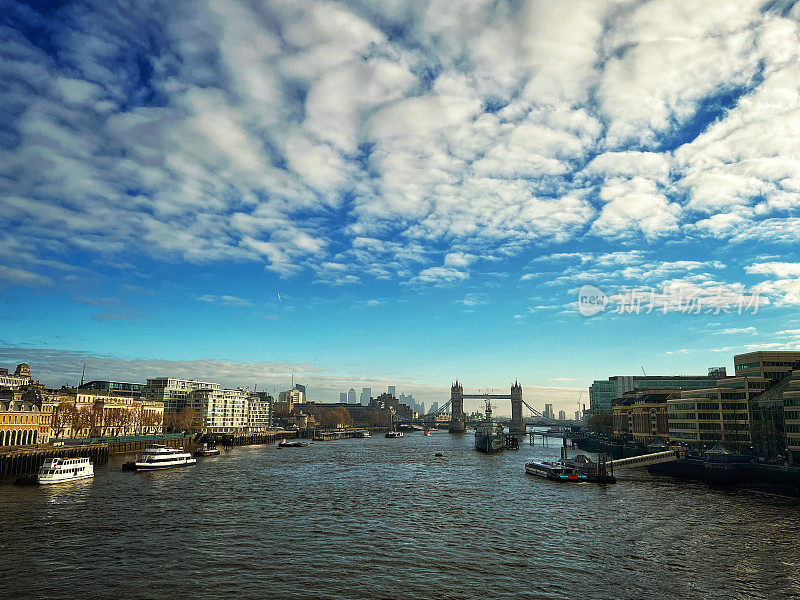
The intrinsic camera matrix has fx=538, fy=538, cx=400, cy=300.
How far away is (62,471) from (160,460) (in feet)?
90.0

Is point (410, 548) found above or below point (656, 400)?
below

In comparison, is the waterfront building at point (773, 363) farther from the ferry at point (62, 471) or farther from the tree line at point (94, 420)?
the tree line at point (94, 420)

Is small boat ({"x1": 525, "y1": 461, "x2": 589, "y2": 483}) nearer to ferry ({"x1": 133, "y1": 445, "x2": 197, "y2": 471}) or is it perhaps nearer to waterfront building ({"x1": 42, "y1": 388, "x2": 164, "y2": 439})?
ferry ({"x1": 133, "y1": 445, "x2": 197, "y2": 471})

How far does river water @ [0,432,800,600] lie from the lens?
37.9 m

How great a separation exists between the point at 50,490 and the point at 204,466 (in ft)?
146

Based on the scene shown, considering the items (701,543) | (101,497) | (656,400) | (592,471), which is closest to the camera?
(701,543)

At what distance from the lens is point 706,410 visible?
134 meters

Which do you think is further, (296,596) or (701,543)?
(701,543)

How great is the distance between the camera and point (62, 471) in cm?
8438

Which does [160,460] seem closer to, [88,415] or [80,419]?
A: [80,419]

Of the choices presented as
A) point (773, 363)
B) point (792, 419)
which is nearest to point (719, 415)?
point (773, 363)

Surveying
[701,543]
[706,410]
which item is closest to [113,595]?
[701,543]

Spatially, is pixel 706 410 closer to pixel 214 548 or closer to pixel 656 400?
pixel 656 400

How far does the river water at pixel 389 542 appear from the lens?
37.9 meters
